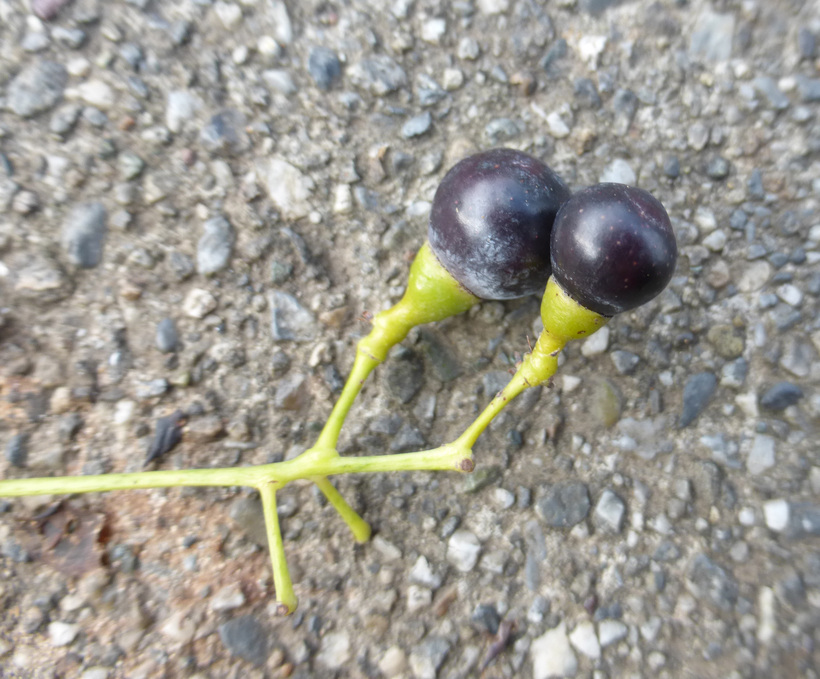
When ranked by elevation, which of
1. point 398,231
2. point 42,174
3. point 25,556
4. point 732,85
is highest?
point 42,174

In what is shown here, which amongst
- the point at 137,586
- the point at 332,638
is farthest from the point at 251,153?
the point at 332,638

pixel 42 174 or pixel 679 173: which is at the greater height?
pixel 42 174

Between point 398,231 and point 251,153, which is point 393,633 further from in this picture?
point 251,153

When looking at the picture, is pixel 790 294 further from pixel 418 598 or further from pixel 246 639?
pixel 246 639

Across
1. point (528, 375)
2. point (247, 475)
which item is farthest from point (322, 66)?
point (247, 475)

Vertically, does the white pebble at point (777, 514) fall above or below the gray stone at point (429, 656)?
above

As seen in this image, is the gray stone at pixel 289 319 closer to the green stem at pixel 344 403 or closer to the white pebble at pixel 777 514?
the green stem at pixel 344 403

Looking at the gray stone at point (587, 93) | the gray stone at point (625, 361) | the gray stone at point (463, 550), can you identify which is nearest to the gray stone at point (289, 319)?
the gray stone at point (463, 550)
